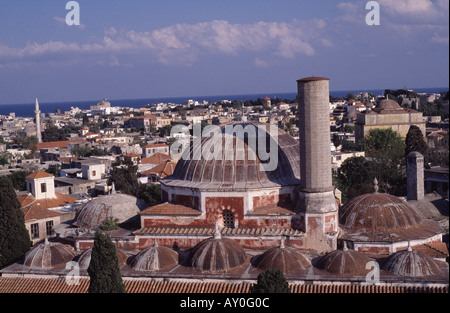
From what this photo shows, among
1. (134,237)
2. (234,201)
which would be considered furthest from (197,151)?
(134,237)

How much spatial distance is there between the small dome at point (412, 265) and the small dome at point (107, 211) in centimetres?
821

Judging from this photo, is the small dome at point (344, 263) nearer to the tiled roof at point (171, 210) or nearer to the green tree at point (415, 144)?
Result: the tiled roof at point (171, 210)

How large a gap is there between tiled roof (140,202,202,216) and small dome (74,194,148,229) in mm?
1683

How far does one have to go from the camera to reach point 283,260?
13328 mm

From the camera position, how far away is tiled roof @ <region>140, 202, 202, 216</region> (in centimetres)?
1541

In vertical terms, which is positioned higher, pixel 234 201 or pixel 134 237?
pixel 234 201

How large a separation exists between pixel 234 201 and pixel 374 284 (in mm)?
4396

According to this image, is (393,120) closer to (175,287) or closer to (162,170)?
(162,170)

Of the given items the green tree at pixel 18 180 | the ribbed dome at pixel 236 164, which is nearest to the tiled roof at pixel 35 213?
the ribbed dome at pixel 236 164

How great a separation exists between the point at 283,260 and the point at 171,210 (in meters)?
3.91

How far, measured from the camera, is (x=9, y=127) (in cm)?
9269

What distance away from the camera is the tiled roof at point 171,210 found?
15406 millimetres

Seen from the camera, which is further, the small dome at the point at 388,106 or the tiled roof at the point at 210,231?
the small dome at the point at 388,106
